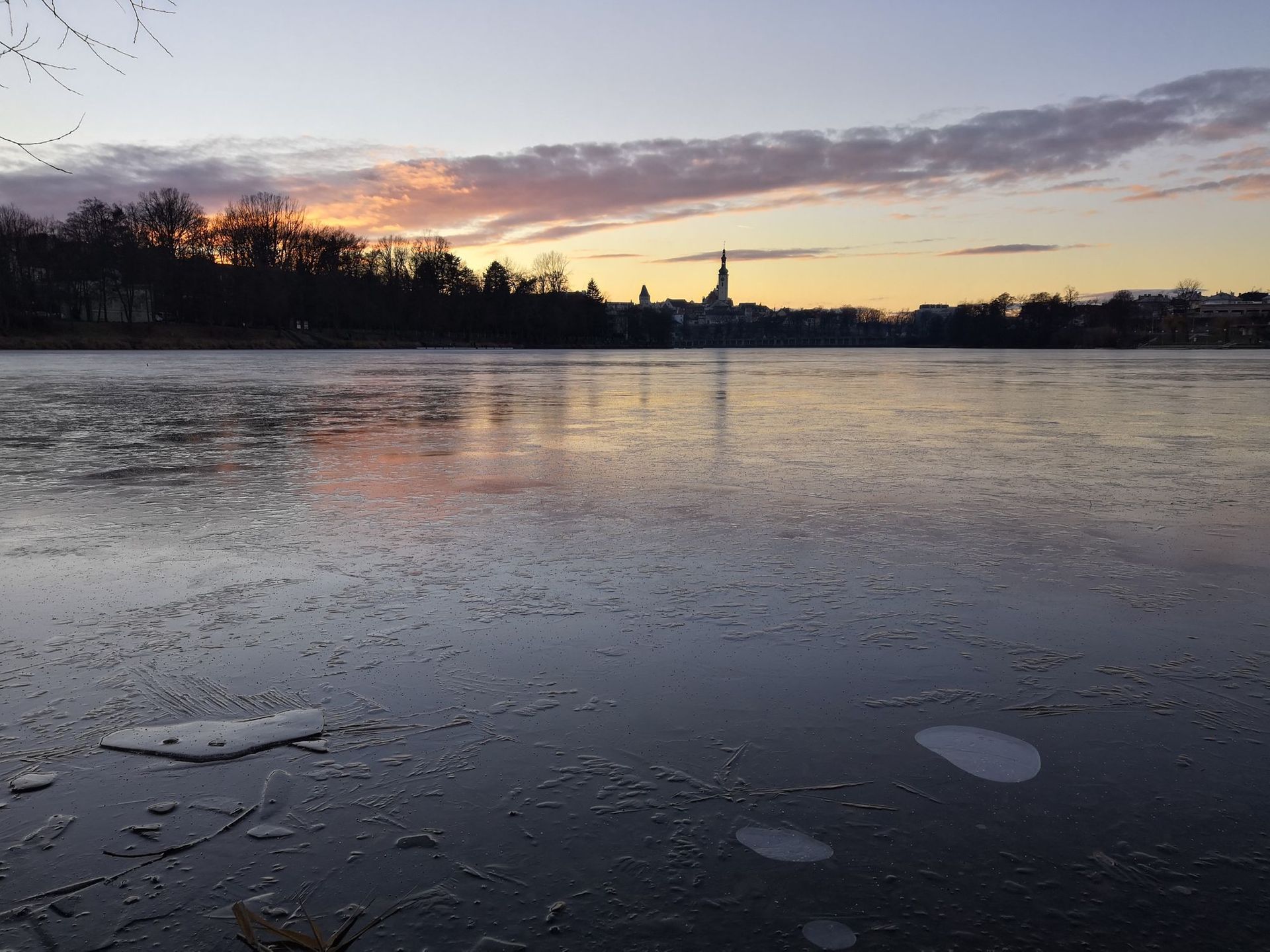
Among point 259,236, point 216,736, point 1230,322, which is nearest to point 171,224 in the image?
point 259,236

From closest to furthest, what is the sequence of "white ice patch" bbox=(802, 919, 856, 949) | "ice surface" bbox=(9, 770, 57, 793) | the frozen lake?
"white ice patch" bbox=(802, 919, 856, 949), the frozen lake, "ice surface" bbox=(9, 770, 57, 793)

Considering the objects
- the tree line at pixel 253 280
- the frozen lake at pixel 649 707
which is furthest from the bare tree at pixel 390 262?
the frozen lake at pixel 649 707

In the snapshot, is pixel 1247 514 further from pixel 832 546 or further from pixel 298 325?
pixel 298 325

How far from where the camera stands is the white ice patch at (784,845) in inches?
91.8

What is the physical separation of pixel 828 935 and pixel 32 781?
2.44 meters

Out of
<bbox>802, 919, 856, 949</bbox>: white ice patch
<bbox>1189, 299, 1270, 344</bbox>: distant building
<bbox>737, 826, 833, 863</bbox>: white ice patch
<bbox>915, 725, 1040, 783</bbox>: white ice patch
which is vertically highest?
<bbox>1189, 299, 1270, 344</bbox>: distant building

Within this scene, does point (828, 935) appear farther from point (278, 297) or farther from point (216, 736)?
point (278, 297)

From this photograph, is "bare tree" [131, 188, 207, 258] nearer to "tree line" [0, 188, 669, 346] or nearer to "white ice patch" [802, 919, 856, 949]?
"tree line" [0, 188, 669, 346]

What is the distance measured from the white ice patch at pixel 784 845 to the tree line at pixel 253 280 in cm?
6948

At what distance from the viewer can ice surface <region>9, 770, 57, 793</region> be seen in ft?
8.60

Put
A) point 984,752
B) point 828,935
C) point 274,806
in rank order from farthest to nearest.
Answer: point 984,752 → point 274,806 → point 828,935

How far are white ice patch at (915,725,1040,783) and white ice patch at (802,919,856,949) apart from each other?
95 centimetres

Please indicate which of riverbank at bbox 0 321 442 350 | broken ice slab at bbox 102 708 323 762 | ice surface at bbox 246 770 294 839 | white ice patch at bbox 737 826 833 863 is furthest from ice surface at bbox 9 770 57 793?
riverbank at bbox 0 321 442 350

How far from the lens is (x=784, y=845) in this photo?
94.2 inches
